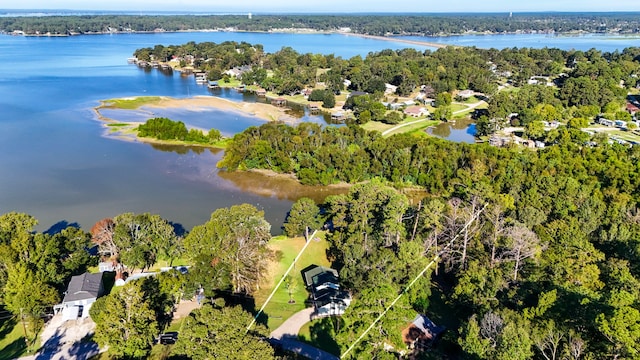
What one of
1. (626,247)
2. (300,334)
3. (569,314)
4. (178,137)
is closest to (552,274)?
(569,314)

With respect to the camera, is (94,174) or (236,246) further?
(94,174)

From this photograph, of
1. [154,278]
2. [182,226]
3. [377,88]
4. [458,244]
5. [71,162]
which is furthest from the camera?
[377,88]

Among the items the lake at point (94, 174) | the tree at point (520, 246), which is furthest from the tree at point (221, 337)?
the lake at point (94, 174)

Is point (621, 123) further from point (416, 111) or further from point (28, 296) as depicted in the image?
point (28, 296)

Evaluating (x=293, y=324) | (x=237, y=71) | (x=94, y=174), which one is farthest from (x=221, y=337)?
(x=237, y=71)

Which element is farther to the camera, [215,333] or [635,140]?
[635,140]

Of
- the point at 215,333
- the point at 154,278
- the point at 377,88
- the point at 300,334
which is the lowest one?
the point at 300,334

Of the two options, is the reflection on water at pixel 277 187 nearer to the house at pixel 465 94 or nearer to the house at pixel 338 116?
the house at pixel 338 116

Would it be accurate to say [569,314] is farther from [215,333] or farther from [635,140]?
[635,140]
